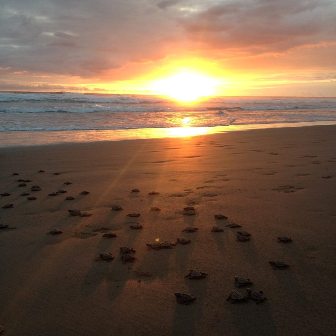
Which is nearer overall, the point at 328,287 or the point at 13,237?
the point at 328,287

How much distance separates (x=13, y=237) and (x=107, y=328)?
1910 mm

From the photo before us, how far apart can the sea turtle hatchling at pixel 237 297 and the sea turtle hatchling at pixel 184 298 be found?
0.77 ft

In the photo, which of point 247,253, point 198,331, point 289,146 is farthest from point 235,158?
point 198,331

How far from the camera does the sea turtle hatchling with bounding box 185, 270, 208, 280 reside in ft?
9.75

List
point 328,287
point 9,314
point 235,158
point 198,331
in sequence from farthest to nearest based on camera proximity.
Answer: point 235,158 < point 328,287 < point 9,314 < point 198,331

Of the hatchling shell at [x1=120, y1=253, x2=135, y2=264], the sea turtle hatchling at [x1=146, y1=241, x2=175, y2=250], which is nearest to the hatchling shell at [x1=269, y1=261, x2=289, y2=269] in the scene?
the sea turtle hatchling at [x1=146, y1=241, x2=175, y2=250]

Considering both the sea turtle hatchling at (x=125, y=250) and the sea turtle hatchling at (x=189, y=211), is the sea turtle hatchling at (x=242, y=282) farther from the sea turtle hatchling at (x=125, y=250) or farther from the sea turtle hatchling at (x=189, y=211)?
the sea turtle hatchling at (x=189, y=211)

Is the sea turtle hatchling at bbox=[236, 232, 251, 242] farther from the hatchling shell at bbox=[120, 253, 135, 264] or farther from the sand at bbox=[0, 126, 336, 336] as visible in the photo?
the hatchling shell at bbox=[120, 253, 135, 264]

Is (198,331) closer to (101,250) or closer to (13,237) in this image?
(101,250)

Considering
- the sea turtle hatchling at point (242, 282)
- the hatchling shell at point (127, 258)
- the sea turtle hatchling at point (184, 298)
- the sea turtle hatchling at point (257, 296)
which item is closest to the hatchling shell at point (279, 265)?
the sea turtle hatchling at point (242, 282)

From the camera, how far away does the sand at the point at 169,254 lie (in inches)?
97.3

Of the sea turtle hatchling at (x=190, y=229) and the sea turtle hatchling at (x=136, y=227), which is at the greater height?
the sea turtle hatchling at (x=190, y=229)

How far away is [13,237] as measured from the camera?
3.92 metres

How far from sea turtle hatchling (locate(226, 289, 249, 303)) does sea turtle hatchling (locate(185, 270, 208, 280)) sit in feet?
1.12
